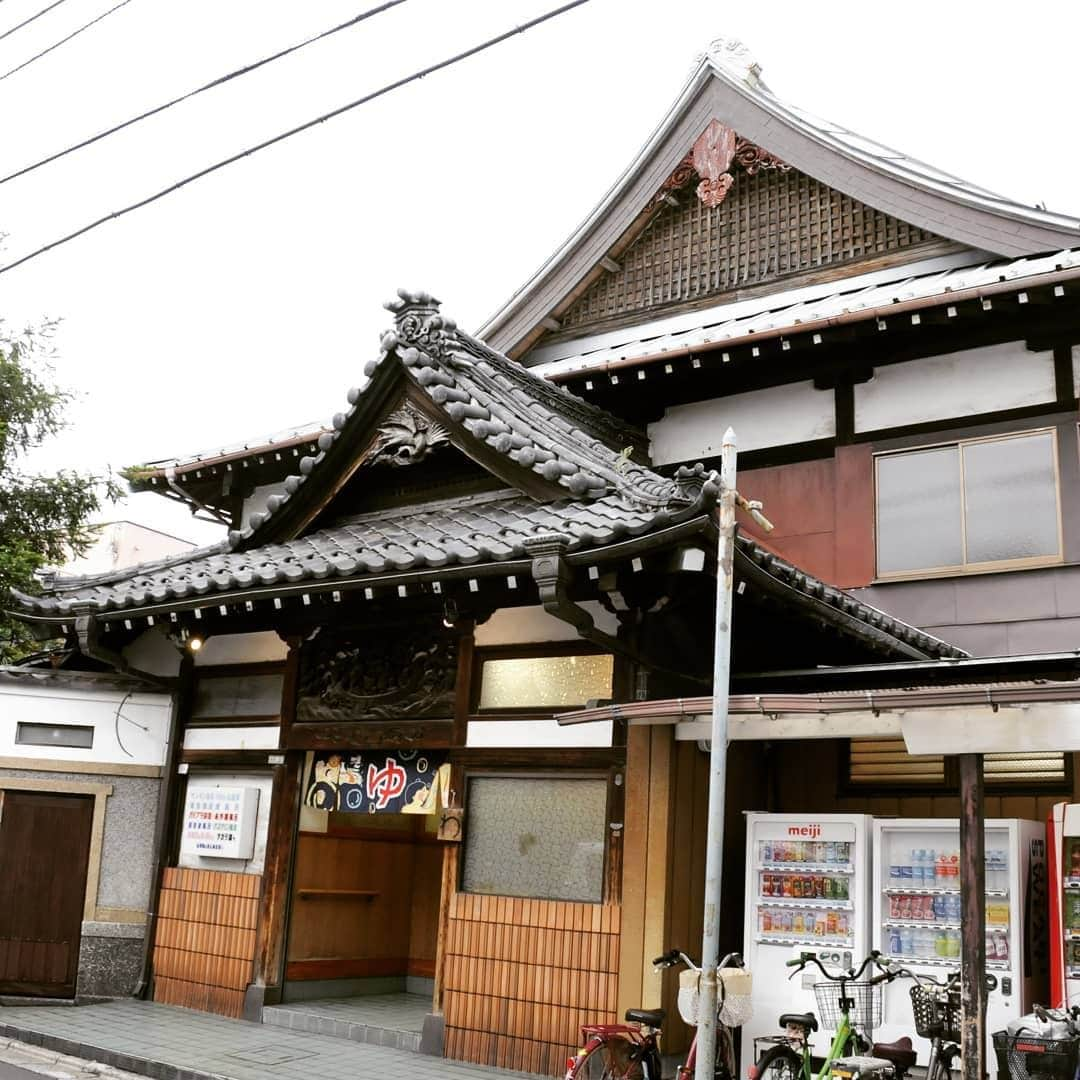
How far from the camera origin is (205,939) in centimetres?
1209

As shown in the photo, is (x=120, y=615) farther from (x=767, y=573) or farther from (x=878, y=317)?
(x=878, y=317)

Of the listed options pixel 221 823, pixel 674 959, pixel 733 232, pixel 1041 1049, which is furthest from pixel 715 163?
pixel 1041 1049

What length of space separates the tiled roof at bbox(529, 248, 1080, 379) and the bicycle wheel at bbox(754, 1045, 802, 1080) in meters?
6.37

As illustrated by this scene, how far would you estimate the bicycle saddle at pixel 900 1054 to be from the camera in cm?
820

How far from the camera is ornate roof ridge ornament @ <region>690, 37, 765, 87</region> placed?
560 inches

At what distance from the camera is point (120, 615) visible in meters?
11.7

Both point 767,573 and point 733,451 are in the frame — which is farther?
point 767,573

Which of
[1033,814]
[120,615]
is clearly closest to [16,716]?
[120,615]

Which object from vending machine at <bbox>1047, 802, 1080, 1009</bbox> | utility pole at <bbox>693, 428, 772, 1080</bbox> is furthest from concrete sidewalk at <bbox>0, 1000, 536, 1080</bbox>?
vending machine at <bbox>1047, 802, 1080, 1009</bbox>

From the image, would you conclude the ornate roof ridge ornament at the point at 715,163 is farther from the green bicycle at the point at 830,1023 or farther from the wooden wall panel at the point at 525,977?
the green bicycle at the point at 830,1023

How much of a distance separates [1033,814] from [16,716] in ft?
33.1

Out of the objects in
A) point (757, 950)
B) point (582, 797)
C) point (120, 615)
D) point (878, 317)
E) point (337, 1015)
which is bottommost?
point (337, 1015)

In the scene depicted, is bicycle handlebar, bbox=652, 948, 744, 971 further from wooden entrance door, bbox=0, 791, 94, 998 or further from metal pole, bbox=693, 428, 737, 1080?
wooden entrance door, bbox=0, 791, 94, 998

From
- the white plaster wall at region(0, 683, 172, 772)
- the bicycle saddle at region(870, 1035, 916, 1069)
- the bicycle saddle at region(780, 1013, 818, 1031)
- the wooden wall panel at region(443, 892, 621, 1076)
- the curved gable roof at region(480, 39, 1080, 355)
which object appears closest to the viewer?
the bicycle saddle at region(780, 1013, 818, 1031)
